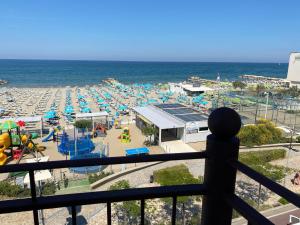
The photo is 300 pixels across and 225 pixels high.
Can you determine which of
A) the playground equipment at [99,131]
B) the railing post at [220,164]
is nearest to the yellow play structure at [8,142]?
the playground equipment at [99,131]

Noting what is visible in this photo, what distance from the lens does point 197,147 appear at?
19.2 m

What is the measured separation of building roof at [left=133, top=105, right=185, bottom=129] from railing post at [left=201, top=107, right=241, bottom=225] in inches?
720

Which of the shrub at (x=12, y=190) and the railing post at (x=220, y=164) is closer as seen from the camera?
the railing post at (x=220, y=164)

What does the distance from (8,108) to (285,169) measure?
33297mm

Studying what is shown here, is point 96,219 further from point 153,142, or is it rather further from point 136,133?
point 136,133

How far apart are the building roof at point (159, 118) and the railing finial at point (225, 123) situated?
60.5ft

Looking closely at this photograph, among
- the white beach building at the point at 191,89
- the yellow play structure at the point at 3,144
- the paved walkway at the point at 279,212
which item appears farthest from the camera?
the white beach building at the point at 191,89

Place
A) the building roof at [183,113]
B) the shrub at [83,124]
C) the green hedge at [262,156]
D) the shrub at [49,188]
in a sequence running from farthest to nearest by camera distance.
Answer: the shrub at [83,124], the building roof at [183,113], the green hedge at [262,156], the shrub at [49,188]

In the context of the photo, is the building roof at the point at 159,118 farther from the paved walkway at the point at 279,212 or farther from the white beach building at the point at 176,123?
the paved walkway at the point at 279,212

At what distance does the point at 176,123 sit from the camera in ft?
67.9

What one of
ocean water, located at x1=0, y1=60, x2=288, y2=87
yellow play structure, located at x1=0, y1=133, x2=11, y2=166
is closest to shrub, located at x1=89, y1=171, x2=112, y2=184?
yellow play structure, located at x1=0, y1=133, x2=11, y2=166

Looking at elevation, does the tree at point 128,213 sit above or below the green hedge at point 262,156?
above

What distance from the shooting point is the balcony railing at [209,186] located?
1.29 metres

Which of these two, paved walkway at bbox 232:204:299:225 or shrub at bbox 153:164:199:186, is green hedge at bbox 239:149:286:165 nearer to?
shrub at bbox 153:164:199:186
